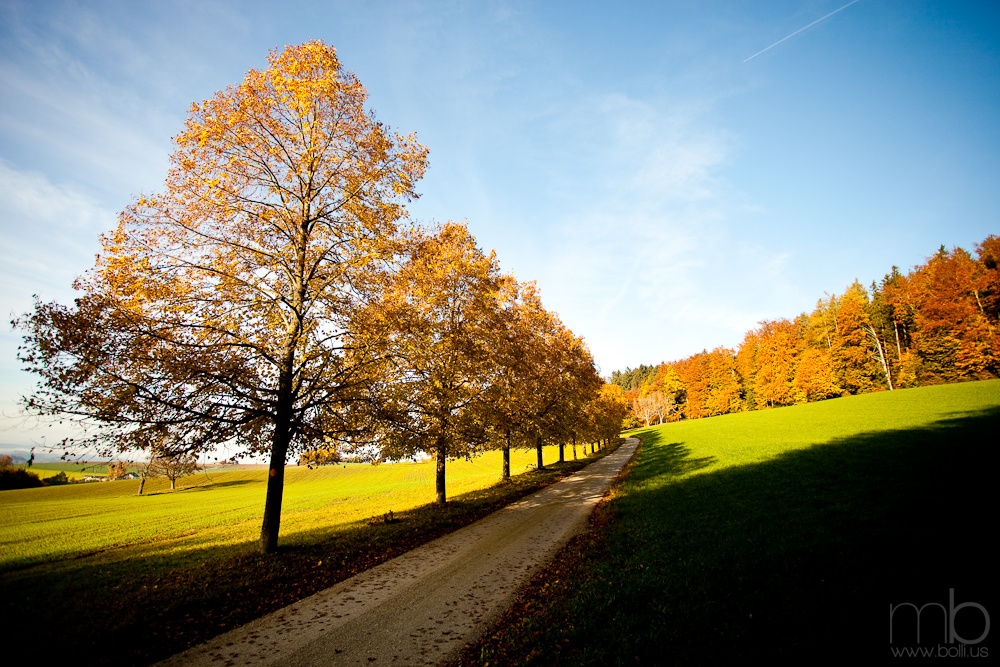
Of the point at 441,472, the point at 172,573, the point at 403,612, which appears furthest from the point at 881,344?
the point at 172,573

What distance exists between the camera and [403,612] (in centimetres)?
669

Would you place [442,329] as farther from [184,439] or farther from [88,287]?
[88,287]

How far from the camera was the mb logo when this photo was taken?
3.87 m

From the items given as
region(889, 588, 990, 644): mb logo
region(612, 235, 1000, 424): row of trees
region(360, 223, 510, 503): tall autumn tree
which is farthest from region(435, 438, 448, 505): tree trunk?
region(612, 235, 1000, 424): row of trees

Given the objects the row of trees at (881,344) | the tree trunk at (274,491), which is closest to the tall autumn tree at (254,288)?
the tree trunk at (274,491)

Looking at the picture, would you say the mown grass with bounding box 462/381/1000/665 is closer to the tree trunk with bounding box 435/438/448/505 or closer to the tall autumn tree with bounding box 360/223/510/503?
the tall autumn tree with bounding box 360/223/510/503

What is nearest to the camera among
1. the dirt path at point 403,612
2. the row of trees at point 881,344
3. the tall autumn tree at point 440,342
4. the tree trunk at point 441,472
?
the dirt path at point 403,612

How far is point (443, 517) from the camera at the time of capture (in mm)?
14414

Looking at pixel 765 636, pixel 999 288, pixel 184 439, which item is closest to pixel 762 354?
pixel 999 288

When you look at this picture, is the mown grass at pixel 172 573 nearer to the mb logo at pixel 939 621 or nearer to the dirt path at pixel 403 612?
the dirt path at pixel 403 612

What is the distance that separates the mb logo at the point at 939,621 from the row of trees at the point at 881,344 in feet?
182

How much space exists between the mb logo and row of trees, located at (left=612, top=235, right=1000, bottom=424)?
5557 cm

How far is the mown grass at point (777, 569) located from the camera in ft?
14.8

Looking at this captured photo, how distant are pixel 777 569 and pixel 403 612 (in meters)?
6.82
